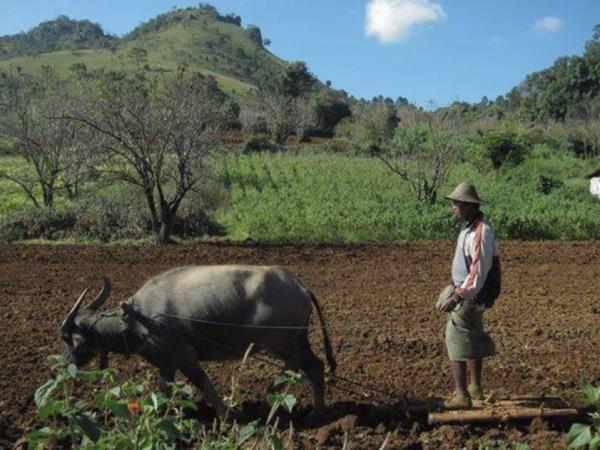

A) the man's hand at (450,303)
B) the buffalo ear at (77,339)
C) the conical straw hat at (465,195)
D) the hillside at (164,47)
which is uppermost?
the hillside at (164,47)

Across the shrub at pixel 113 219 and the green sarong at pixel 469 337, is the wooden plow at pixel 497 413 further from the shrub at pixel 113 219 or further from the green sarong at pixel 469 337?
the shrub at pixel 113 219

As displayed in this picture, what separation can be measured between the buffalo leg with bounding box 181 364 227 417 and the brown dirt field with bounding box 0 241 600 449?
1.69 ft

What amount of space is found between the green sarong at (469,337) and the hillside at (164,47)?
7609 cm

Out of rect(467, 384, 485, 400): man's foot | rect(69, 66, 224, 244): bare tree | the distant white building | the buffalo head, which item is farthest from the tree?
rect(467, 384, 485, 400): man's foot

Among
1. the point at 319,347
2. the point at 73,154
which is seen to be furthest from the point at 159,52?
the point at 319,347

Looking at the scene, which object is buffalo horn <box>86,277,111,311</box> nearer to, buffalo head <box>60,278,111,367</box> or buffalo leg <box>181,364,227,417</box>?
buffalo head <box>60,278,111,367</box>

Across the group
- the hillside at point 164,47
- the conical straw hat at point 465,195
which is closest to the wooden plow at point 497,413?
the conical straw hat at point 465,195

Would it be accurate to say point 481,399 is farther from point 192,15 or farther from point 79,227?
point 192,15

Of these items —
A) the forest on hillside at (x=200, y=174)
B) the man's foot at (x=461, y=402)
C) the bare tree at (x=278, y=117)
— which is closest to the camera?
the man's foot at (x=461, y=402)

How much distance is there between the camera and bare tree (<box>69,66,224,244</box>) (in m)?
16.2

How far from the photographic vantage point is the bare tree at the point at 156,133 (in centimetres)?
1623

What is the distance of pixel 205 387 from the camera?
641cm

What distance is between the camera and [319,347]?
8.70 m

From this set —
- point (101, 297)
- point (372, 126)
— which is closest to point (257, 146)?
point (372, 126)
